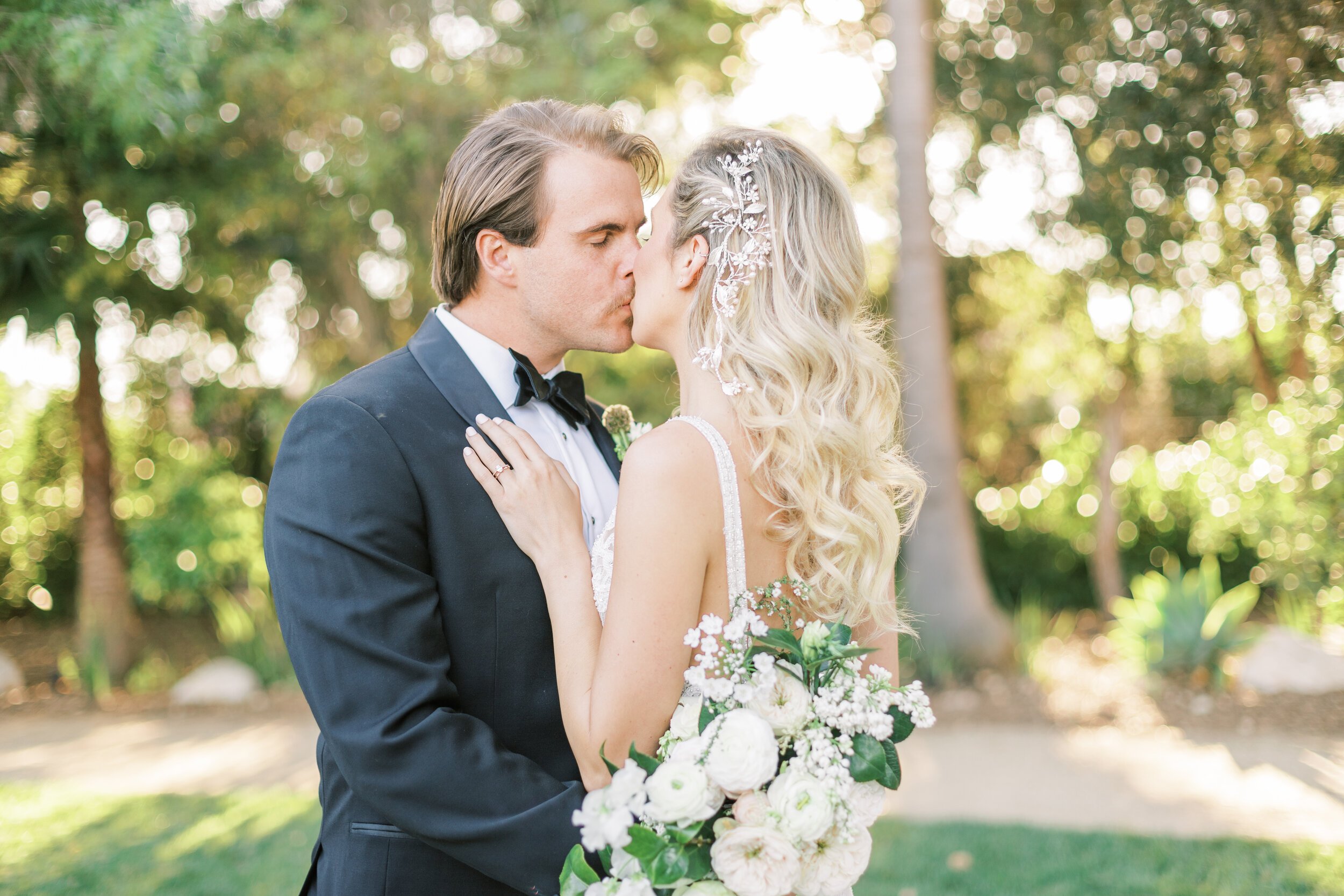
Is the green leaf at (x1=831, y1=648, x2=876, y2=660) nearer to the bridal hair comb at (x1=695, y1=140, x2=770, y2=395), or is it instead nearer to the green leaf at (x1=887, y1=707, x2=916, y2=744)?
the green leaf at (x1=887, y1=707, x2=916, y2=744)

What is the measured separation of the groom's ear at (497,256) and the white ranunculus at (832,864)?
1.48 metres

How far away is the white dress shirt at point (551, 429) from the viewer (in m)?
2.42

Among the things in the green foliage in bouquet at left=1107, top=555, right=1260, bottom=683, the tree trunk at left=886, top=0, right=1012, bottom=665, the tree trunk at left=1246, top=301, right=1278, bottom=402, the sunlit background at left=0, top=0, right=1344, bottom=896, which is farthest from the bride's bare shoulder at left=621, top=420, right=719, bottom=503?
the tree trunk at left=1246, top=301, right=1278, bottom=402

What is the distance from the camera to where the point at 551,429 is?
8.34ft

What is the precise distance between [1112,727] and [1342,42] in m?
4.60

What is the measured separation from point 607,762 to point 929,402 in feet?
22.1

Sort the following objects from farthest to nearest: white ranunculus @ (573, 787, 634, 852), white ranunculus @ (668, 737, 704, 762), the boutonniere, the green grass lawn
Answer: the green grass lawn → the boutonniere → white ranunculus @ (668, 737, 704, 762) → white ranunculus @ (573, 787, 634, 852)

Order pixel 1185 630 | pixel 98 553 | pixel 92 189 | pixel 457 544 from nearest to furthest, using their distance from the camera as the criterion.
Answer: pixel 457 544 → pixel 92 189 → pixel 1185 630 → pixel 98 553

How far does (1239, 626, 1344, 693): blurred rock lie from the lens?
7.61m

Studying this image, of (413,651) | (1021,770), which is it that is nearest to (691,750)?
(413,651)

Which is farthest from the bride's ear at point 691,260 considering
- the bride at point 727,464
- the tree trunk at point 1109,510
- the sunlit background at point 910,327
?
the tree trunk at point 1109,510

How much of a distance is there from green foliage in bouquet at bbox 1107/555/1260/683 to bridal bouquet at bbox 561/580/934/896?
6964mm

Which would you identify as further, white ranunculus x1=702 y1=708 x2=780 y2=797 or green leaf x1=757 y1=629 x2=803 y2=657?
green leaf x1=757 y1=629 x2=803 y2=657

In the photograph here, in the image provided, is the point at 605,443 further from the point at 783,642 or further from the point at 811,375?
the point at 783,642
